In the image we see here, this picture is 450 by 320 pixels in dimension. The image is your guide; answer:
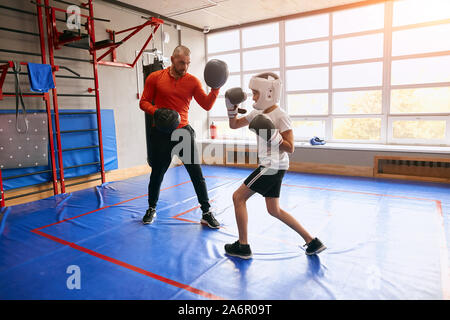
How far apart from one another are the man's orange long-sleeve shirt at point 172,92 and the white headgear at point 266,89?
0.77 metres

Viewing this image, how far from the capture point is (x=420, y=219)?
115 inches

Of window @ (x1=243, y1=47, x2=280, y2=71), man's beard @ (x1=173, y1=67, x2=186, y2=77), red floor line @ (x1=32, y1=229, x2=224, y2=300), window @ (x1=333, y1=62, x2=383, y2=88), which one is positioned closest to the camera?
red floor line @ (x1=32, y1=229, x2=224, y2=300)

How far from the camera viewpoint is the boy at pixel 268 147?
1.93 m

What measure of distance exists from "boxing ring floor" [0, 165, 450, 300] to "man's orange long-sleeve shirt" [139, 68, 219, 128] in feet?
3.61

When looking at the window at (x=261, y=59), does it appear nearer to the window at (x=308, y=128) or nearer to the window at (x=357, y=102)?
the window at (x=308, y=128)

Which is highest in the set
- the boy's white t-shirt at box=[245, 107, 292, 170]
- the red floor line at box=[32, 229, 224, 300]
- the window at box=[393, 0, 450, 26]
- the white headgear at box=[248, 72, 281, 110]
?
the window at box=[393, 0, 450, 26]

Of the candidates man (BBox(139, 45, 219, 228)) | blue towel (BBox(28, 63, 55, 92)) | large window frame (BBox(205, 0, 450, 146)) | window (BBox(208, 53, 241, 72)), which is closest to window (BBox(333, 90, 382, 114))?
large window frame (BBox(205, 0, 450, 146))

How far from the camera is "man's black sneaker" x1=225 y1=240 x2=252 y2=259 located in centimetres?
218

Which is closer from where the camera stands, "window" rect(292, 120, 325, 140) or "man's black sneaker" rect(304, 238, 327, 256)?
"man's black sneaker" rect(304, 238, 327, 256)

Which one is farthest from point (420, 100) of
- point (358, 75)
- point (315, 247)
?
point (315, 247)

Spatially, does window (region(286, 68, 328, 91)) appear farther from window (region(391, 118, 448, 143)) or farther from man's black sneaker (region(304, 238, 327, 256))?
man's black sneaker (region(304, 238, 327, 256))

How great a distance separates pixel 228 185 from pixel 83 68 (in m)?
2.69

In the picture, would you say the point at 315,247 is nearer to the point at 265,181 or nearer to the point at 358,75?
the point at 265,181
